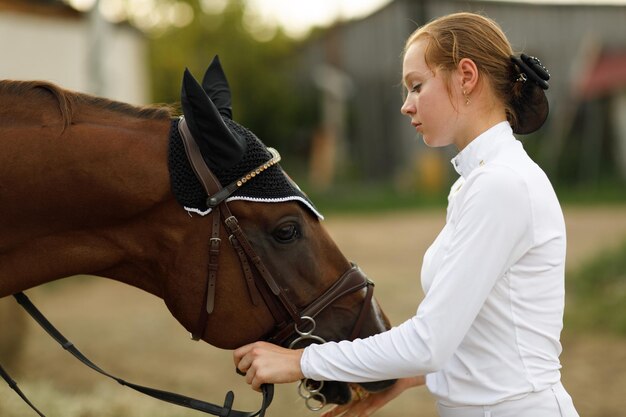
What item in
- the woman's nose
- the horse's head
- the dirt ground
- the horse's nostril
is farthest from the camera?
the dirt ground

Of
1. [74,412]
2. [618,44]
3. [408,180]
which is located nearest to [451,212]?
[74,412]

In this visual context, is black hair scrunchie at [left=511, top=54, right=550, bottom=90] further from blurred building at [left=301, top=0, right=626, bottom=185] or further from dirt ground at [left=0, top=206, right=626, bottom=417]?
blurred building at [left=301, top=0, right=626, bottom=185]

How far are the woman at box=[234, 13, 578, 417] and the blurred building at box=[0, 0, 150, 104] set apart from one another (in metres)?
13.7

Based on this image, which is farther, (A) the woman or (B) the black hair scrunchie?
(B) the black hair scrunchie

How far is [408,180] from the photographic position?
67.0ft

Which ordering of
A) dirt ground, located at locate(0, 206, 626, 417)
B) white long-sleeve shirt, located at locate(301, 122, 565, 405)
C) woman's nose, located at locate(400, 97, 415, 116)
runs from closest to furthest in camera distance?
white long-sleeve shirt, located at locate(301, 122, 565, 405) → woman's nose, located at locate(400, 97, 415, 116) → dirt ground, located at locate(0, 206, 626, 417)

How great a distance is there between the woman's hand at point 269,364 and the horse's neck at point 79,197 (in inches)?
16.4

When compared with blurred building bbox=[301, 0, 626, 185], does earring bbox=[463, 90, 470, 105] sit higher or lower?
higher

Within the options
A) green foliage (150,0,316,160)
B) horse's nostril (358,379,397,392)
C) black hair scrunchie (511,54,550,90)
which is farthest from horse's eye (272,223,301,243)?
green foliage (150,0,316,160)

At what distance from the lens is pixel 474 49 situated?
83.0 inches

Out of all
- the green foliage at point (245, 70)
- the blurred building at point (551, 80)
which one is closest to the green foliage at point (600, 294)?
the blurred building at point (551, 80)

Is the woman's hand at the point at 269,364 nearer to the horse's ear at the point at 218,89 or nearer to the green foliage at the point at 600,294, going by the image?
the horse's ear at the point at 218,89

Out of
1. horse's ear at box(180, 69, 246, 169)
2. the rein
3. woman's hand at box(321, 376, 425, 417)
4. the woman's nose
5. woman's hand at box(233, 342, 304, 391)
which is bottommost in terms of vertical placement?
woman's hand at box(321, 376, 425, 417)

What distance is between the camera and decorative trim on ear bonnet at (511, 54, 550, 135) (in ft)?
7.06
